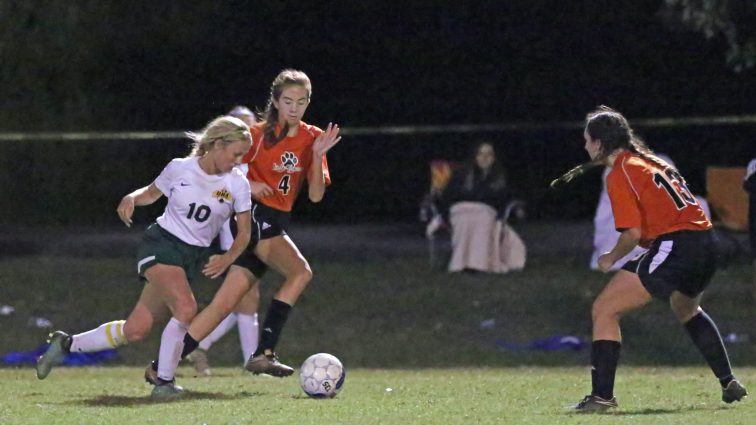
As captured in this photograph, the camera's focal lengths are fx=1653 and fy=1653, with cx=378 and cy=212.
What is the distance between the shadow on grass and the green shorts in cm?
72

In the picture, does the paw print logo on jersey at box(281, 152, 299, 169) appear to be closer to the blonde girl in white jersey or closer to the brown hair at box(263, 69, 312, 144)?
the brown hair at box(263, 69, 312, 144)

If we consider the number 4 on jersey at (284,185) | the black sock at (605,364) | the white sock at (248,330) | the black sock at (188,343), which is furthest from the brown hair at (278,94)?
the black sock at (605,364)

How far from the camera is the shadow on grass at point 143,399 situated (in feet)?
31.0

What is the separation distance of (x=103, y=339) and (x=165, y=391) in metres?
0.58

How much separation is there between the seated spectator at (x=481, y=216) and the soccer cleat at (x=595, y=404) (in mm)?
7959

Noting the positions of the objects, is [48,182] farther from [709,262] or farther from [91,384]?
[709,262]

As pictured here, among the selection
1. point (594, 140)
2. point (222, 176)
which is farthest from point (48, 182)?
point (594, 140)

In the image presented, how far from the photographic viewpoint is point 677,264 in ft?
28.9


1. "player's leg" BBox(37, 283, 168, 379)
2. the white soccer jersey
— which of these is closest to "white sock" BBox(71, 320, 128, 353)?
"player's leg" BBox(37, 283, 168, 379)

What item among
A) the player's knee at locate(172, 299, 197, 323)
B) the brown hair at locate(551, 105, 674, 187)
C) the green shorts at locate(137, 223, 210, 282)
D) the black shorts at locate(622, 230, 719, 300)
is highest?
the brown hair at locate(551, 105, 674, 187)

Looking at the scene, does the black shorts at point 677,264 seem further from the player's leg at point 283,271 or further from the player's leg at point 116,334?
the player's leg at point 116,334

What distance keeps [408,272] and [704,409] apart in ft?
27.7

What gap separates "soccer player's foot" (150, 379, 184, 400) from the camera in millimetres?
9641

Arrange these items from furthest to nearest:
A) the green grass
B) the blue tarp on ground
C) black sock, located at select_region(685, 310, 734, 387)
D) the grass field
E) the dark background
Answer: the dark background
the blue tarp on ground
black sock, located at select_region(685, 310, 734, 387)
the grass field
the green grass
